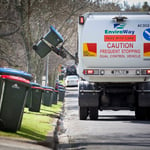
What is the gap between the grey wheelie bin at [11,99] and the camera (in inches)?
564

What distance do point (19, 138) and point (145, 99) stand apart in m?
9.25

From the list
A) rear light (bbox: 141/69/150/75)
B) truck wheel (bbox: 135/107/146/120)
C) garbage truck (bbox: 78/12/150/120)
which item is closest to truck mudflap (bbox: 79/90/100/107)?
garbage truck (bbox: 78/12/150/120)

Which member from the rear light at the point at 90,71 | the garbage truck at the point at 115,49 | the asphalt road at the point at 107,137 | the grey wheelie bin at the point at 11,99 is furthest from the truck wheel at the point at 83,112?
the grey wheelie bin at the point at 11,99

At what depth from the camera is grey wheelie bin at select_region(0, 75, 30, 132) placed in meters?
A: 14.3

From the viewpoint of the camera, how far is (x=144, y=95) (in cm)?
2267

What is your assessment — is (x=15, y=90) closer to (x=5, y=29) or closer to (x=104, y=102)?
(x=104, y=102)

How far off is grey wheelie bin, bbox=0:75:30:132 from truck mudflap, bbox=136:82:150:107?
864 cm

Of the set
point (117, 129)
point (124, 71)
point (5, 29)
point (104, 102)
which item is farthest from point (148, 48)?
point (5, 29)

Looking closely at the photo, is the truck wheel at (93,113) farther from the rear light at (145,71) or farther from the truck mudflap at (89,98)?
the rear light at (145,71)

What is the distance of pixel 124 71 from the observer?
22.4 m

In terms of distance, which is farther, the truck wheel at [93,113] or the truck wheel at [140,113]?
A: the truck wheel at [93,113]

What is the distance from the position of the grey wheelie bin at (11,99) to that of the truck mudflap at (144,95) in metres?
8.64

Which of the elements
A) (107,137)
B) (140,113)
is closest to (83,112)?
(140,113)

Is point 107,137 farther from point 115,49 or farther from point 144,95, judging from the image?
point 144,95
